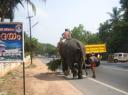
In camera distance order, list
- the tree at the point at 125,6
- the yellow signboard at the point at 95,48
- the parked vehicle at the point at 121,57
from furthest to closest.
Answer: the tree at the point at 125,6, the parked vehicle at the point at 121,57, the yellow signboard at the point at 95,48

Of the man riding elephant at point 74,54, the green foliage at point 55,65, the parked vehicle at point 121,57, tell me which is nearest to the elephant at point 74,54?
the man riding elephant at point 74,54

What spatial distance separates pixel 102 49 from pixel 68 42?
14489mm

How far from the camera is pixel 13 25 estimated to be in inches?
538

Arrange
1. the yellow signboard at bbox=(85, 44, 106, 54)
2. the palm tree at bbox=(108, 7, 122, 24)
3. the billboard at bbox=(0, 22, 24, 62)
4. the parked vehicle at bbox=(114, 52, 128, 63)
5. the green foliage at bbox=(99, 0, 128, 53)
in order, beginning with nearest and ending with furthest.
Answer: the billboard at bbox=(0, 22, 24, 62) → the yellow signboard at bbox=(85, 44, 106, 54) → the parked vehicle at bbox=(114, 52, 128, 63) → the green foliage at bbox=(99, 0, 128, 53) → the palm tree at bbox=(108, 7, 122, 24)

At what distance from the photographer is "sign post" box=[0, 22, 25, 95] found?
1366cm

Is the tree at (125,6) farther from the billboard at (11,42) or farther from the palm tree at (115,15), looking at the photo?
the billboard at (11,42)

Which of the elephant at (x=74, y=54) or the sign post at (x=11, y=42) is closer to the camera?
the sign post at (x=11, y=42)

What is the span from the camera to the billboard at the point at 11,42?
1366cm

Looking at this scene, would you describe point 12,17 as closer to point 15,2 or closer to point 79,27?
point 15,2

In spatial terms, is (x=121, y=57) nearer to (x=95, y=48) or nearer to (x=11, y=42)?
(x=95, y=48)

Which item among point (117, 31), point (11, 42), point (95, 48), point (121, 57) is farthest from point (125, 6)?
point (11, 42)

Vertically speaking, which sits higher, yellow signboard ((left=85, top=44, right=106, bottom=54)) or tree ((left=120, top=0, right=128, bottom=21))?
tree ((left=120, top=0, right=128, bottom=21))

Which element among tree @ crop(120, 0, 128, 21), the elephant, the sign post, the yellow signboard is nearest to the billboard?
the sign post

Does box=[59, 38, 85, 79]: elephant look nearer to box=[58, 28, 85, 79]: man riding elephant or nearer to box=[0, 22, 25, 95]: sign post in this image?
box=[58, 28, 85, 79]: man riding elephant
